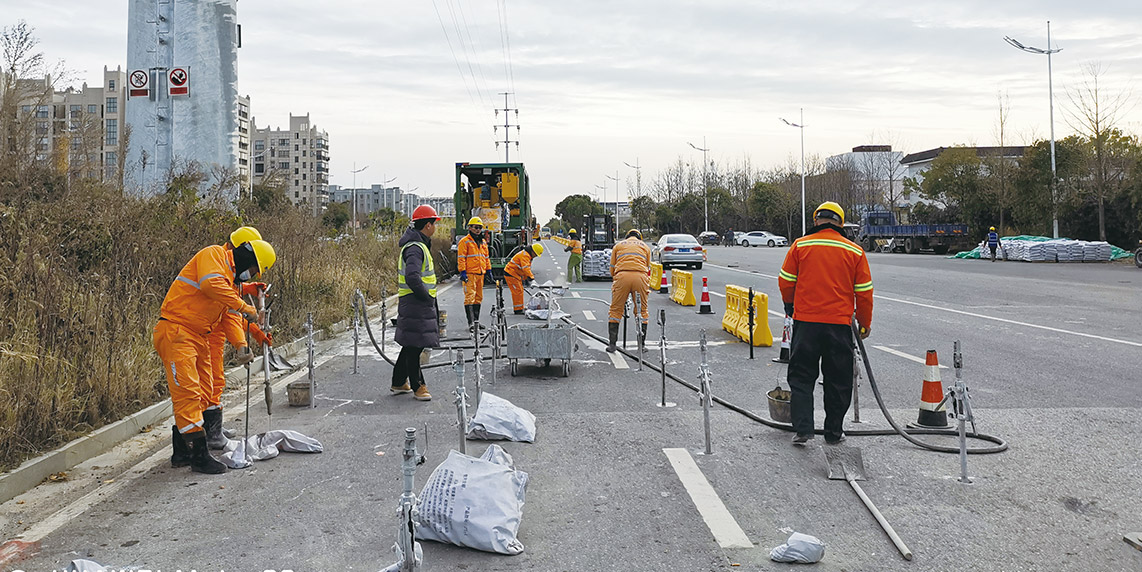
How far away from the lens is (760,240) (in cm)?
7256

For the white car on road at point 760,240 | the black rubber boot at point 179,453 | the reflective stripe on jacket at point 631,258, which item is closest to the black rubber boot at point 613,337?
the reflective stripe on jacket at point 631,258

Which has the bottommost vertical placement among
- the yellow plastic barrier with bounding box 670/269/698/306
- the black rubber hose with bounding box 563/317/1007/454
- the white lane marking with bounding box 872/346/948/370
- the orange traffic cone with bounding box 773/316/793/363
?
the black rubber hose with bounding box 563/317/1007/454

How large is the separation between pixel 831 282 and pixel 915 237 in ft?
152

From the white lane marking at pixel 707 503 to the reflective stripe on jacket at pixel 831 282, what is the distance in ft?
4.82

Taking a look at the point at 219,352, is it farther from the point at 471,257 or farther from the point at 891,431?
the point at 471,257

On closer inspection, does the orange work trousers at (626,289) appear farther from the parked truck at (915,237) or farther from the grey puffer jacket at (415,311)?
the parked truck at (915,237)

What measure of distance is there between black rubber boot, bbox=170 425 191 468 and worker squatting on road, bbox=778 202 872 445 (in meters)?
4.50

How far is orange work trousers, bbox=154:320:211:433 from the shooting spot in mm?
5965

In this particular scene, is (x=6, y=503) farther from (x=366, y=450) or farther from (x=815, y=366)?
(x=815, y=366)

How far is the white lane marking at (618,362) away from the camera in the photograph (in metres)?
10.7

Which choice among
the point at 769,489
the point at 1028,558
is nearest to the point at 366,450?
the point at 769,489

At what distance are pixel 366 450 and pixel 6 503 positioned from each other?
7.60 feet

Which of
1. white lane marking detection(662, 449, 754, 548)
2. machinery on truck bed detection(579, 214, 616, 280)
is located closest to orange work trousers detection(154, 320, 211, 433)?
white lane marking detection(662, 449, 754, 548)

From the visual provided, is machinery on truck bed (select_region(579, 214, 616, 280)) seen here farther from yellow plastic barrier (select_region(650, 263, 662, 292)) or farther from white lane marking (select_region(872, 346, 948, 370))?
white lane marking (select_region(872, 346, 948, 370))
